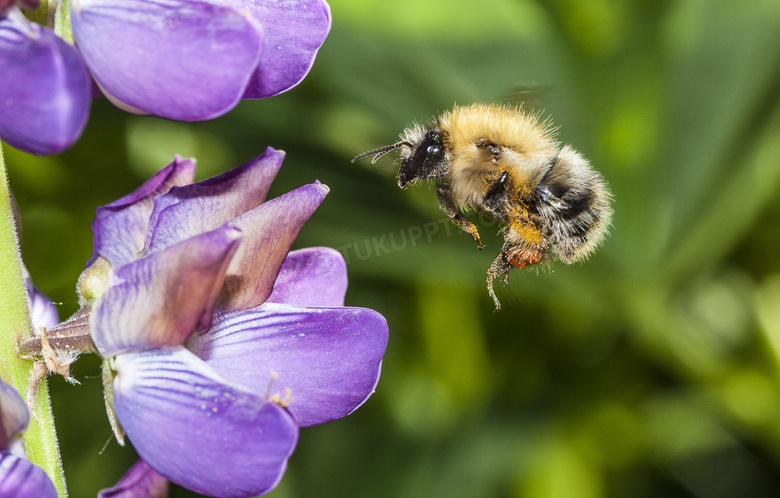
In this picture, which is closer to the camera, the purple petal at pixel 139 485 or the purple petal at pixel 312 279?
the purple petal at pixel 139 485

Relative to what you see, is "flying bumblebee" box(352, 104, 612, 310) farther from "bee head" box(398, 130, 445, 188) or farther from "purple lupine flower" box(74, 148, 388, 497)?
"purple lupine flower" box(74, 148, 388, 497)

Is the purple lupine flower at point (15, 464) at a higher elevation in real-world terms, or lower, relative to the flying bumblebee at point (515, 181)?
lower

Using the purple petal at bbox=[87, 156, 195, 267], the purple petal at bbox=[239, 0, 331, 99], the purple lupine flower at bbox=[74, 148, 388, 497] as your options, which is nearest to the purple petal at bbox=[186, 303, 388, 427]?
the purple lupine flower at bbox=[74, 148, 388, 497]

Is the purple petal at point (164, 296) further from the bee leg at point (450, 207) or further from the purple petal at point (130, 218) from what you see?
the bee leg at point (450, 207)

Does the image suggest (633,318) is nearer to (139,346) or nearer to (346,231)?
(346,231)

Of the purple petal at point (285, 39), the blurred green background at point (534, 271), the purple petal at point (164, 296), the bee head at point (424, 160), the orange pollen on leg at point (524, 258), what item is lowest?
the blurred green background at point (534, 271)

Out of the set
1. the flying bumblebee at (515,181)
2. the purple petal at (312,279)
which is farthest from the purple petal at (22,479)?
the flying bumblebee at (515,181)

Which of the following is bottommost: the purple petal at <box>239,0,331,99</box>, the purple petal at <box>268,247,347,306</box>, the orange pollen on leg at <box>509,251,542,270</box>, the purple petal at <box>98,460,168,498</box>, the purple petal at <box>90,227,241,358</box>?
the purple petal at <box>98,460,168,498</box>

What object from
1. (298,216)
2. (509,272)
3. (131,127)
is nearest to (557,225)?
(509,272)
